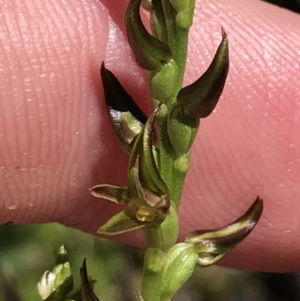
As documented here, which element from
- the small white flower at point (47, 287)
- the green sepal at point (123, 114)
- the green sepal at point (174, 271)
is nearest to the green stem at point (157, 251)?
the green sepal at point (174, 271)

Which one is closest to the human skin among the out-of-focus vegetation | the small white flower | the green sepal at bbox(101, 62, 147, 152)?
the green sepal at bbox(101, 62, 147, 152)

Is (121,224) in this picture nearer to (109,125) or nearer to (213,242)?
(213,242)

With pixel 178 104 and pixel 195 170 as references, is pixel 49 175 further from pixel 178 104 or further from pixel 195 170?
pixel 178 104

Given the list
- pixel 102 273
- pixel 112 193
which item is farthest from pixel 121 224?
pixel 102 273

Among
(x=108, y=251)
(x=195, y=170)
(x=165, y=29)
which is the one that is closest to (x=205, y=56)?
(x=195, y=170)

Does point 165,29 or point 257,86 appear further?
point 257,86

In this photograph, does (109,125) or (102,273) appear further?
(102,273)
